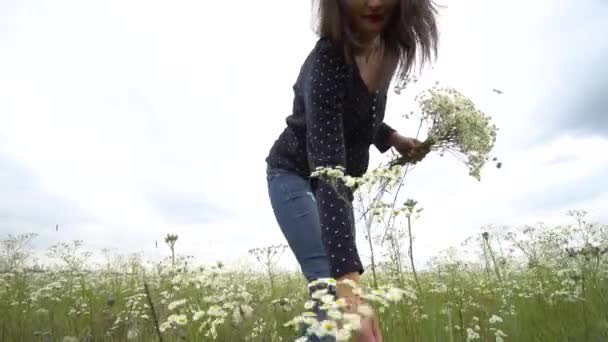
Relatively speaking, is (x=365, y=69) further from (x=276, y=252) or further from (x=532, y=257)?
(x=532, y=257)

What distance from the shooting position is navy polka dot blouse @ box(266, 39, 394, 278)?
84.6 inches

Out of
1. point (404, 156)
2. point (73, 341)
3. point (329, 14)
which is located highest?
point (329, 14)

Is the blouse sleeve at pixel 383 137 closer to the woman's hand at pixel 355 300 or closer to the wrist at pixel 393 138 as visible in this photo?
the wrist at pixel 393 138

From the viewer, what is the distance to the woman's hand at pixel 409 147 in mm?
3412

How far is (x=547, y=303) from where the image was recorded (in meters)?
5.02

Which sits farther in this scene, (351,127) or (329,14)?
(351,127)

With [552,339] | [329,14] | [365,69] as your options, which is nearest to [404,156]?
[365,69]

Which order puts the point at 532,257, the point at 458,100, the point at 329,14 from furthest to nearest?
the point at 532,257 < the point at 458,100 < the point at 329,14

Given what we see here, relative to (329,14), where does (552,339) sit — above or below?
below

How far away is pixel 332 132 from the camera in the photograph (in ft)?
7.57

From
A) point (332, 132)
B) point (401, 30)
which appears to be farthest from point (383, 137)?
point (332, 132)

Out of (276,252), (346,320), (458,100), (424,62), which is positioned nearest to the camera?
(346,320)

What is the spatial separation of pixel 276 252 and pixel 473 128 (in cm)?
211

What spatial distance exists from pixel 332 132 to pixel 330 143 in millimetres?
50
